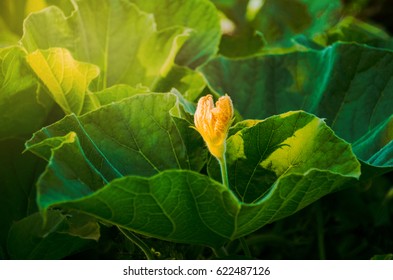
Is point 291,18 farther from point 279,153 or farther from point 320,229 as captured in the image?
point 279,153

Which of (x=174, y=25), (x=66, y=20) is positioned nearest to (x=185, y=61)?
(x=174, y=25)

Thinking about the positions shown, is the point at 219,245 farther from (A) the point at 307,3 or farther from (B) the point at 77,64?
(A) the point at 307,3

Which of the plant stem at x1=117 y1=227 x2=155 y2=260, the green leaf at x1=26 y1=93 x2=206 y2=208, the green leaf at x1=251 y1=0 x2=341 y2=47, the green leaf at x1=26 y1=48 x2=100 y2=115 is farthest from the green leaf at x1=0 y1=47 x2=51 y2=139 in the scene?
the green leaf at x1=251 y1=0 x2=341 y2=47

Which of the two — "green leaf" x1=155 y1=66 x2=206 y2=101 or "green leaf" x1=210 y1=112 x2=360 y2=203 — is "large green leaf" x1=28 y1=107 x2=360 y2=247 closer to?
"green leaf" x1=210 y1=112 x2=360 y2=203

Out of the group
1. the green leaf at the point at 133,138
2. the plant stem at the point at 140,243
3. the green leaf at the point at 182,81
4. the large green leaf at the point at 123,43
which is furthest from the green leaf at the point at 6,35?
the plant stem at the point at 140,243

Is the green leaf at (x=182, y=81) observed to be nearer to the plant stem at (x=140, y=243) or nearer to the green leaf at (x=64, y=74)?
the green leaf at (x=64, y=74)

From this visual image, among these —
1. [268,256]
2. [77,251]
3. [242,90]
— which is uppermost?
[242,90]

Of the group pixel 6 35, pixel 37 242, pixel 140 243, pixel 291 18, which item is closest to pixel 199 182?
pixel 140 243

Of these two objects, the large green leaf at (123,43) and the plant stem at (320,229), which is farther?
the plant stem at (320,229)
